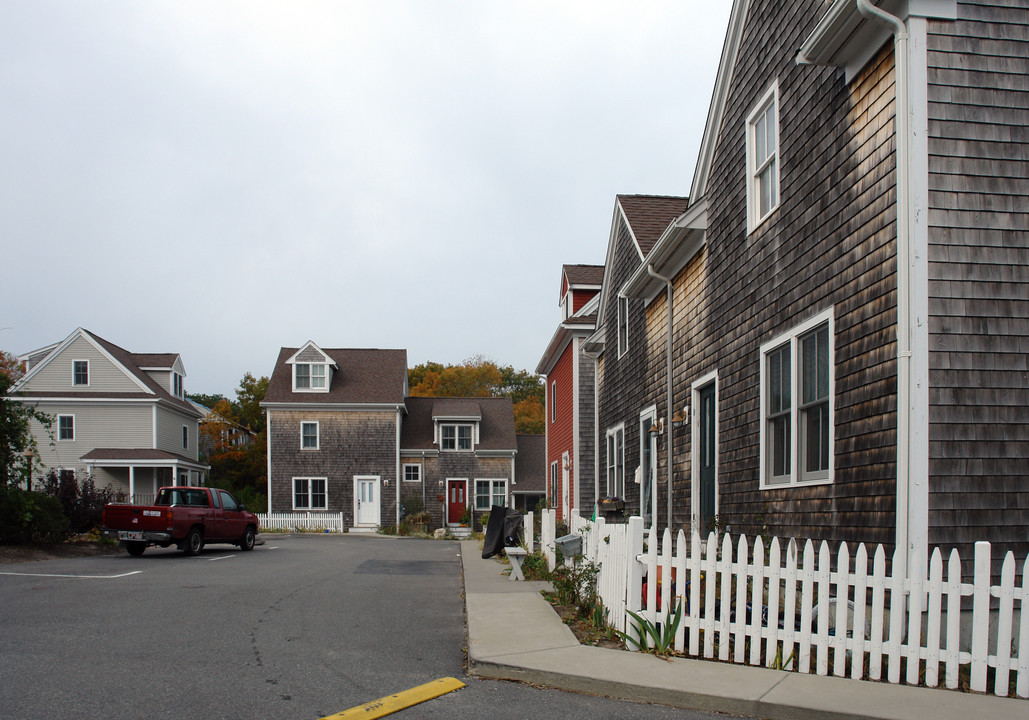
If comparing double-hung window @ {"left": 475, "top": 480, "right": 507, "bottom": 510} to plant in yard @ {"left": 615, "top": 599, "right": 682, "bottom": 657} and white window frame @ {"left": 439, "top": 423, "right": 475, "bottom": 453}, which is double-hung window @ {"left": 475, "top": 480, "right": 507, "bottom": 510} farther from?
plant in yard @ {"left": 615, "top": 599, "right": 682, "bottom": 657}

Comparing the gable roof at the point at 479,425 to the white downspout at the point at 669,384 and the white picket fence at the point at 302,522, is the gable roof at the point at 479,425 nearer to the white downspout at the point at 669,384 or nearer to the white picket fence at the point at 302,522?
the white picket fence at the point at 302,522

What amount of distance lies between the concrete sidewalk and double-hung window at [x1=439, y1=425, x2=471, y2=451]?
34.7 meters

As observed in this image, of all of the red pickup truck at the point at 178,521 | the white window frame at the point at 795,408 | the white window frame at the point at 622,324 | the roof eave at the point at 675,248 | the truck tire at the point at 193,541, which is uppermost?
the roof eave at the point at 675,248

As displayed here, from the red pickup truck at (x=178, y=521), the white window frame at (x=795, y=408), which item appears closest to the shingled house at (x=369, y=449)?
the red pickup truck at (x=178, y=521)

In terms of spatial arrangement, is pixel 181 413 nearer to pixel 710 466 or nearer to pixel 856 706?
pixel 710 466

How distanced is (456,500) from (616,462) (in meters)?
24.1

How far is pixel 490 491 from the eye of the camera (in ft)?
139

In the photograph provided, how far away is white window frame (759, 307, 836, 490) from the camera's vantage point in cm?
832

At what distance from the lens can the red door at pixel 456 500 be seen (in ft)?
137

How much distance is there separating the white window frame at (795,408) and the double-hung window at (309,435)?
32.4 metres

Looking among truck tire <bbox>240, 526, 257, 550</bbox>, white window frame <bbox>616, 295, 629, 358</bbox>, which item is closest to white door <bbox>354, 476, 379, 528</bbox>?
truck tire <bbox>240, 526, 257, 550</bbox>

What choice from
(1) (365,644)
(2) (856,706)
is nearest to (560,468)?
(1) (365,644)

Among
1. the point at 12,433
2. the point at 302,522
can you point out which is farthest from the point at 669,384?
the point at 302,522

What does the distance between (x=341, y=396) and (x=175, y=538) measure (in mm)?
21466
